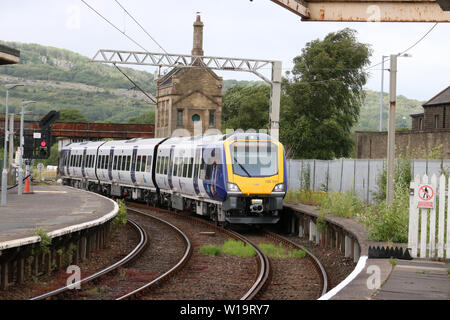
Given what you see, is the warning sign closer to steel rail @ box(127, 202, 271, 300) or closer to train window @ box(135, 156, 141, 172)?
steel rail @ box(127, 202, 271, 300)

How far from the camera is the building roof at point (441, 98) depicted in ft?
189

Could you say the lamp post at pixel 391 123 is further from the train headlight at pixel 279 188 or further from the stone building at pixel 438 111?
the stone building at pixel 438 111

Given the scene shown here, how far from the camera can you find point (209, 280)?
1335 cm

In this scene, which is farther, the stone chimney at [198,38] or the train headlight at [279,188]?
the stone chimney at [198,38]

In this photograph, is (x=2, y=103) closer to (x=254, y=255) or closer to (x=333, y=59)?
(x=333, y=59)

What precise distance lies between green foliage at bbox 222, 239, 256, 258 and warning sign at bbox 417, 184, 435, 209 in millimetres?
5436

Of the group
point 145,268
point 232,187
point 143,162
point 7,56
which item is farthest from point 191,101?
point 145,268

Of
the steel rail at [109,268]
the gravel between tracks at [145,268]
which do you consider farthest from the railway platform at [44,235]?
the gravel between tracks at [145,268]

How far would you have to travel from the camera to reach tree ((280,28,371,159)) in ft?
158

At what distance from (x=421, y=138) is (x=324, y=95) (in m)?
11.9

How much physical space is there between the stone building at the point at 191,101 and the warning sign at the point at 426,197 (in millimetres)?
65847

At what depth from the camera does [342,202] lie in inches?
798

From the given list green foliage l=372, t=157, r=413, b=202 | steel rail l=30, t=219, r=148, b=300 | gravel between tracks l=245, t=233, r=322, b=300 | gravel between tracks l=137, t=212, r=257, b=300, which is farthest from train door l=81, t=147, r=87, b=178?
gravel between tracks l=245, t=233, r=322, b=300

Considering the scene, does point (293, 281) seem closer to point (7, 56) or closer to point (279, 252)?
point (279, 252)
